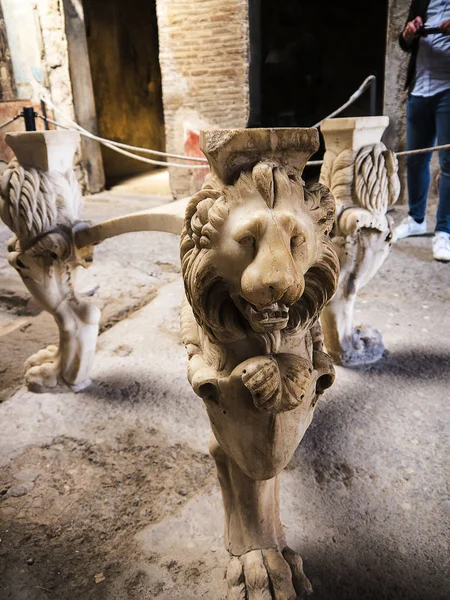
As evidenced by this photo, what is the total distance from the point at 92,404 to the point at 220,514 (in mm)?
1014

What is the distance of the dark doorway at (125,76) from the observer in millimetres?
9062

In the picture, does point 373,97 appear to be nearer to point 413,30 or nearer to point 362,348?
point 413,30

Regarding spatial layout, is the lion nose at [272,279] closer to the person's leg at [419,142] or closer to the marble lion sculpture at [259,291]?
the marble lion sculpture at [259,291]

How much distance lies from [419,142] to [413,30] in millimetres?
916

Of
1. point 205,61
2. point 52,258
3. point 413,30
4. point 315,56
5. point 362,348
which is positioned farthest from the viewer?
point 315,56

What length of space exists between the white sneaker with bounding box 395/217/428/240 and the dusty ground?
5.60ft

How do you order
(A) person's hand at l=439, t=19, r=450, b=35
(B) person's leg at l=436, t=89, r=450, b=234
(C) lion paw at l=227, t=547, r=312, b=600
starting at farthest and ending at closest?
(B) person's leg at l=436, t=89, r=450, b=234 → (A) person's hand at l=439, t=19, r=450, b=35 → (C) lion paw at l=227, t=547, r=312, b=600

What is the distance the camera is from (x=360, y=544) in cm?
170

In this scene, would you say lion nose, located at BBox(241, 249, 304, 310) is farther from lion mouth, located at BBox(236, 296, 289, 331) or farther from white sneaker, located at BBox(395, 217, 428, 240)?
white sneaker, located at BBox(395, 217, 428, 240)

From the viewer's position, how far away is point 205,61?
20.1 ft

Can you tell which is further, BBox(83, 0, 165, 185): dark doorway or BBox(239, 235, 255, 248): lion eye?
BBox(83, 0, 165, 185): dark doorway

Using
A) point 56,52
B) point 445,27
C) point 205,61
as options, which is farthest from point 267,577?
point 56,52

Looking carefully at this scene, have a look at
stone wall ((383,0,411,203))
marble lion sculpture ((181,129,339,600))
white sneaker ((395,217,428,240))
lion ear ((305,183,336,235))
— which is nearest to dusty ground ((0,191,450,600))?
marble lion sculpture ((181,129,339,600))

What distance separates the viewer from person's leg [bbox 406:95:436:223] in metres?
4.19
